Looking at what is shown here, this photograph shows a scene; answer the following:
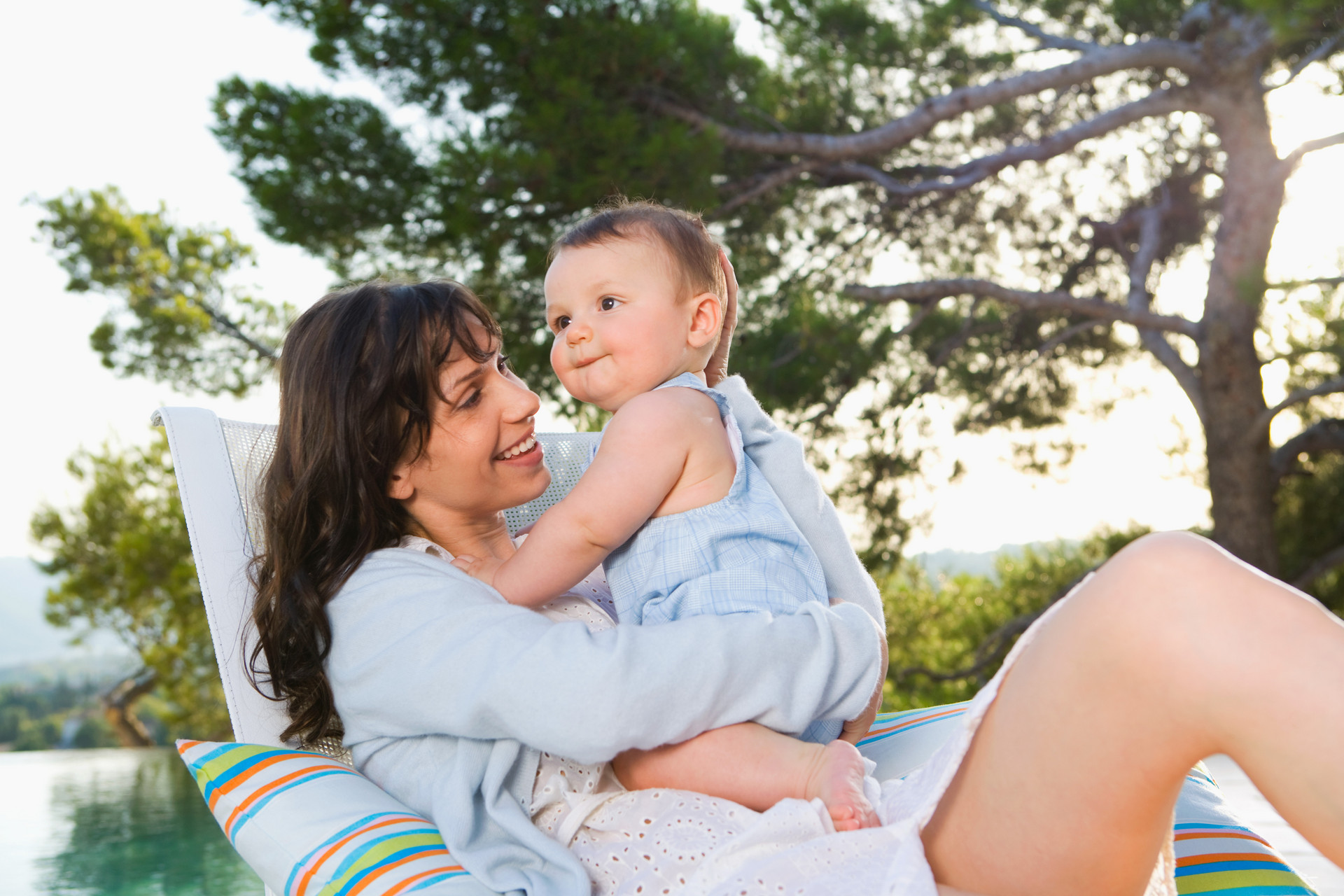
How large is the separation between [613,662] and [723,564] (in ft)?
0.76

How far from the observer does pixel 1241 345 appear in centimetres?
516

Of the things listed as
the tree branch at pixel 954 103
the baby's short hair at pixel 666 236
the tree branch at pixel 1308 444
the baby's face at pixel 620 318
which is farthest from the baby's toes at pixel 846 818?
the tree branch at pixel 1308 444

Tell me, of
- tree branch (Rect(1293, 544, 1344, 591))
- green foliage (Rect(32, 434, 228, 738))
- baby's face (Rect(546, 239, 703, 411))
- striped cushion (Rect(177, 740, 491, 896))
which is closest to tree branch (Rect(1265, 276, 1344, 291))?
tree branch (Rect(1293, 544, 1344, 591))

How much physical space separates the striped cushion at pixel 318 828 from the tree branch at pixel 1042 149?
4.88 metres

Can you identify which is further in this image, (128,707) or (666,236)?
(128,707)

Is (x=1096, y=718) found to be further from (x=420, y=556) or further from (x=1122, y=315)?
(x=1122, y=315)

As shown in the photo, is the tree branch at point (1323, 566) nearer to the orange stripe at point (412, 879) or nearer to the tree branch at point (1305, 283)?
the tree branch at point (1305, 283)

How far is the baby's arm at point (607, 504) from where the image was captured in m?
1.12

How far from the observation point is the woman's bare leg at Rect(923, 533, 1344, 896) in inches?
27.8

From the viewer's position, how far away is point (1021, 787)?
0.84m

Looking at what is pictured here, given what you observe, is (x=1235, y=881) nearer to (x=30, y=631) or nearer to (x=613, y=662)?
(x=613, y=662)

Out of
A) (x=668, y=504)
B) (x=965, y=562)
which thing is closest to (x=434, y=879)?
(x=668, y=504)

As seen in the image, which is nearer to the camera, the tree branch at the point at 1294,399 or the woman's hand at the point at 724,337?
the woman's hand at the point at 724,337

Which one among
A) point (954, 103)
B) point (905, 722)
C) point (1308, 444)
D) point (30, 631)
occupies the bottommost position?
point (30, 631)
